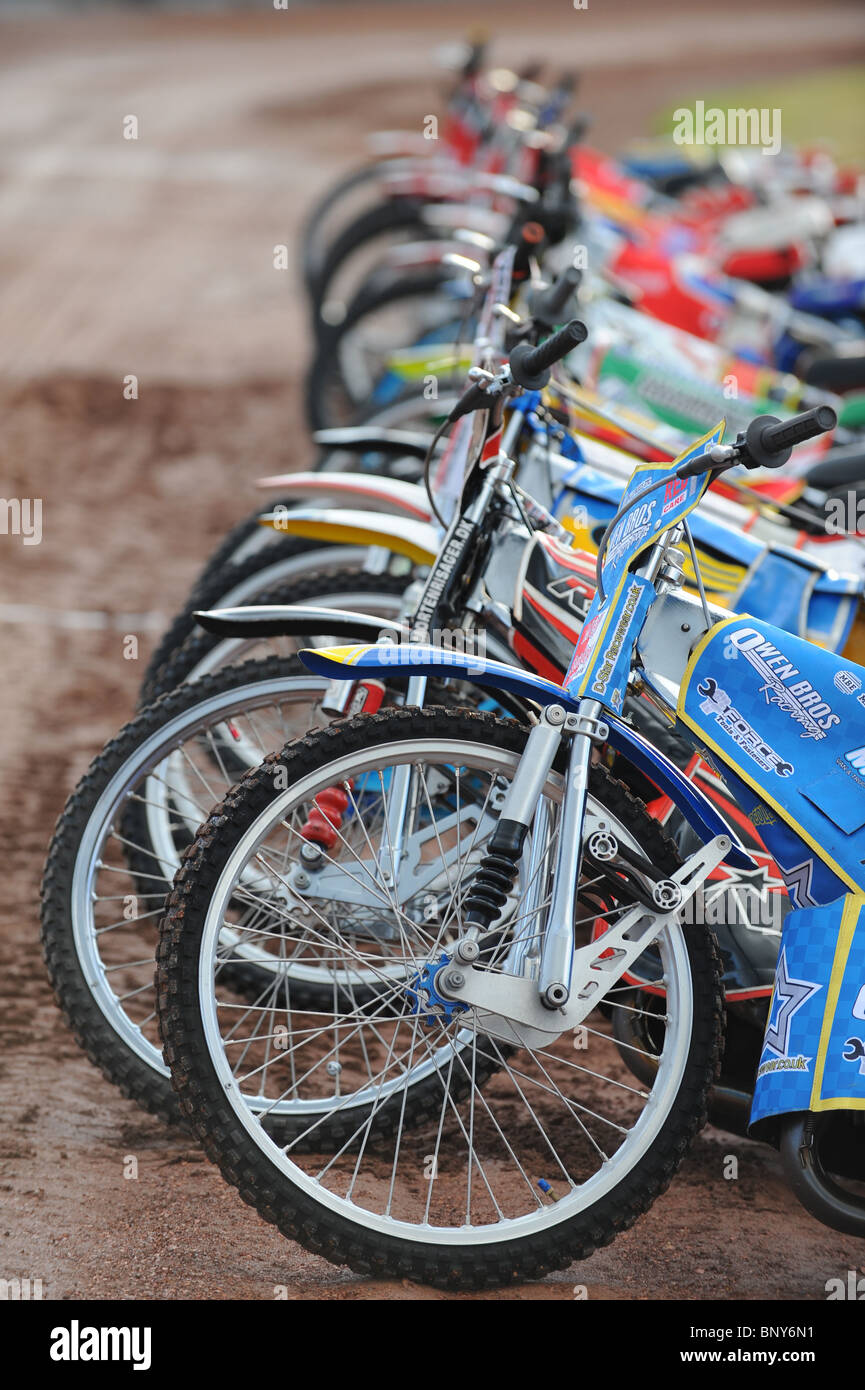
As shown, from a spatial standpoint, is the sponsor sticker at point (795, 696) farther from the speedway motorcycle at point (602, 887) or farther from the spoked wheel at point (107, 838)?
the spoked wheel at point (107, 838)

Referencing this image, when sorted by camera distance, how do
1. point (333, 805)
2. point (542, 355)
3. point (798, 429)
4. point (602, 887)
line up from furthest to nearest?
point (333, 805) → point (542, 355) → point (602, 887) → point (798, 429)

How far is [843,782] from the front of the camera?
99.5 inches

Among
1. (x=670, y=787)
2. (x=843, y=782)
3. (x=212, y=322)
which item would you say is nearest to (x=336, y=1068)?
(x=670, y=787)

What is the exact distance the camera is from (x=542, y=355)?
9.12 ft

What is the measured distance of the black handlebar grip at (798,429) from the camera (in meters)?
2.36

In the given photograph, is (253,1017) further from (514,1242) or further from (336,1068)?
(514,1242)

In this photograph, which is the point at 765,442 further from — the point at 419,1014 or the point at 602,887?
the point at 419,1014

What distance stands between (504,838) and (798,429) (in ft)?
2.58

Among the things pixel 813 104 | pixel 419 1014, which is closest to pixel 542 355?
pixel 419 1014

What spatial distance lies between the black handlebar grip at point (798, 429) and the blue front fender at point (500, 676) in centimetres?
51

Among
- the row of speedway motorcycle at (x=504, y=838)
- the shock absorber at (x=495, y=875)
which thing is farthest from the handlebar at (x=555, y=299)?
the shock absorber at (x=495, y=875)

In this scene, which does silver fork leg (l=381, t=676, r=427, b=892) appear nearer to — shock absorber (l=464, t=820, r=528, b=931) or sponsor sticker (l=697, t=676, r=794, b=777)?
shock absorber (l=464, t=820, r=528, b=931)

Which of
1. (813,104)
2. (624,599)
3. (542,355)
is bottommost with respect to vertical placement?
(624,599)

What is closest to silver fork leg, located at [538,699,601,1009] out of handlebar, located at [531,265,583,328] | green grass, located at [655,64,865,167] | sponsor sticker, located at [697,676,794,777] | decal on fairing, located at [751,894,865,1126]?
sponsor sticker, located at [697,676,794,777]
